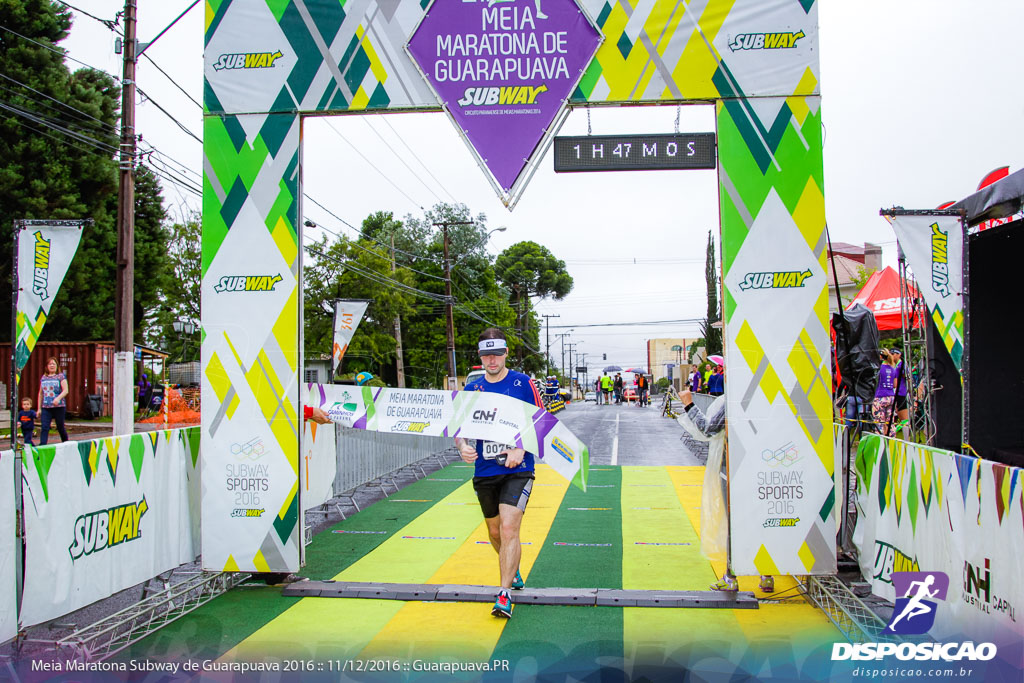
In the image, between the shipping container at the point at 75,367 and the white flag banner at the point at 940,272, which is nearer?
the white flag banner at the point at 940,272

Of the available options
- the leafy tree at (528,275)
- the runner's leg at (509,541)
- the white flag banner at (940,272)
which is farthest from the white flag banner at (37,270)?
the leafy tree at (528,275)

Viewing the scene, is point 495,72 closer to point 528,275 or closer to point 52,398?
point 52,398

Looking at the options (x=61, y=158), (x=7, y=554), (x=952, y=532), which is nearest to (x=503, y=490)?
(x=952, y=532)

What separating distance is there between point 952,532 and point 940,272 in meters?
2.29

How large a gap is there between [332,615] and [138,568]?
4.83ft

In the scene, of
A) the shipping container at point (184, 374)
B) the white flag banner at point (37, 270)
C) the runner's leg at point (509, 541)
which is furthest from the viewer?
the shipping container at point (184, 374)

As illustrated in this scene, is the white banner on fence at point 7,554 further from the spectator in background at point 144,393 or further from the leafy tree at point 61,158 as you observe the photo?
the spectator in background at point 144,393

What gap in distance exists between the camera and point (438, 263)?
145 ft

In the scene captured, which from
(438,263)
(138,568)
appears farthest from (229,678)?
(438,263)

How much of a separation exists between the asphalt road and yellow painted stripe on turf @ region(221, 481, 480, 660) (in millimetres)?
7383

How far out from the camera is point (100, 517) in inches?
202

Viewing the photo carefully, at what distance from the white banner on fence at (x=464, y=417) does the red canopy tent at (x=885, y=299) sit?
252 inches

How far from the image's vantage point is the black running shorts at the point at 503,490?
5477 millimetres

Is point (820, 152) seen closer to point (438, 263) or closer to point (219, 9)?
point (219, 9)
